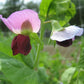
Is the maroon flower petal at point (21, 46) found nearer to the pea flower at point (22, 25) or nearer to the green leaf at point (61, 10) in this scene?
the pea flower at point (22, 25)

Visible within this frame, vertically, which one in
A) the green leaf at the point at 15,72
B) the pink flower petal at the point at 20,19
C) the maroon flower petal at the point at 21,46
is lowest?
the green leaf at the point at 15,72

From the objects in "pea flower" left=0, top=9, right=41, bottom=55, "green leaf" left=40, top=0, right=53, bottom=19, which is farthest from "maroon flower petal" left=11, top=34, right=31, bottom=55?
"green leaf" left=40, top=0, right=53, bottom=19

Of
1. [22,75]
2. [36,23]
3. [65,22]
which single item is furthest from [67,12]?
[22,75]

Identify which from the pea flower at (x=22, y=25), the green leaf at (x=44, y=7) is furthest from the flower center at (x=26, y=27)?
the green leaf at (x=44, y=7)

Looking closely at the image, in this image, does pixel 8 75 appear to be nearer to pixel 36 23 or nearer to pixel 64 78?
pixel 36 23

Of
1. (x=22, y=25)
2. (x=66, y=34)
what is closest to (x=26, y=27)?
(x=22, y=25)

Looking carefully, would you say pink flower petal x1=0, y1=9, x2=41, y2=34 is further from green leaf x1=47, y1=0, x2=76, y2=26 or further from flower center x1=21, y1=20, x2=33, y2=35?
green leaf x1=47, y1=0, x2=76, y2=26
